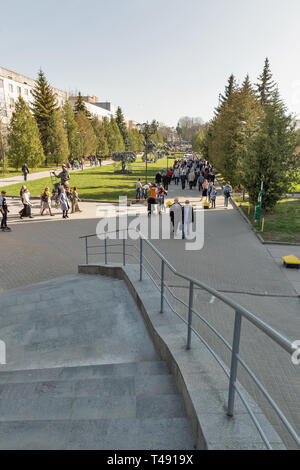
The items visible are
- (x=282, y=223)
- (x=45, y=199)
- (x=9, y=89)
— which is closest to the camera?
(x=282, y=223)

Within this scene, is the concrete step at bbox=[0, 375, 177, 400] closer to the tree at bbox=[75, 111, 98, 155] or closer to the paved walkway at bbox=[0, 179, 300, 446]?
the paved walkway at bbox=[0, 179, 300, 446]

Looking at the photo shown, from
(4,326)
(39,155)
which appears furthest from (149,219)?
(39,155)

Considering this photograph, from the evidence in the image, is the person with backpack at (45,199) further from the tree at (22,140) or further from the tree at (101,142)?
the tree at (101,142)

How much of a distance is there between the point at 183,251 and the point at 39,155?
121 ft

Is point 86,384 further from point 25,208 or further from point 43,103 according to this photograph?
point 43,103

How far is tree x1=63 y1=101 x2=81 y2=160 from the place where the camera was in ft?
181

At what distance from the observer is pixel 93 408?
298 centimetres

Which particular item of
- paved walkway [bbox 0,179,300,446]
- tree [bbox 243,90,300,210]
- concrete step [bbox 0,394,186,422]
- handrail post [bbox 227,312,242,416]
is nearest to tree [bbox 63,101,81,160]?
paved walkway [bbox 0,179,300,446]

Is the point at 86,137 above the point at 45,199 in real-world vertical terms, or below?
above

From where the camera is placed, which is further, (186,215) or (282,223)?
(282,223)

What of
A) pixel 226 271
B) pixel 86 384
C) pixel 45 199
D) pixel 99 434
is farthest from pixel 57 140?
pixel 99 434

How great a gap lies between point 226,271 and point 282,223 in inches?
307
